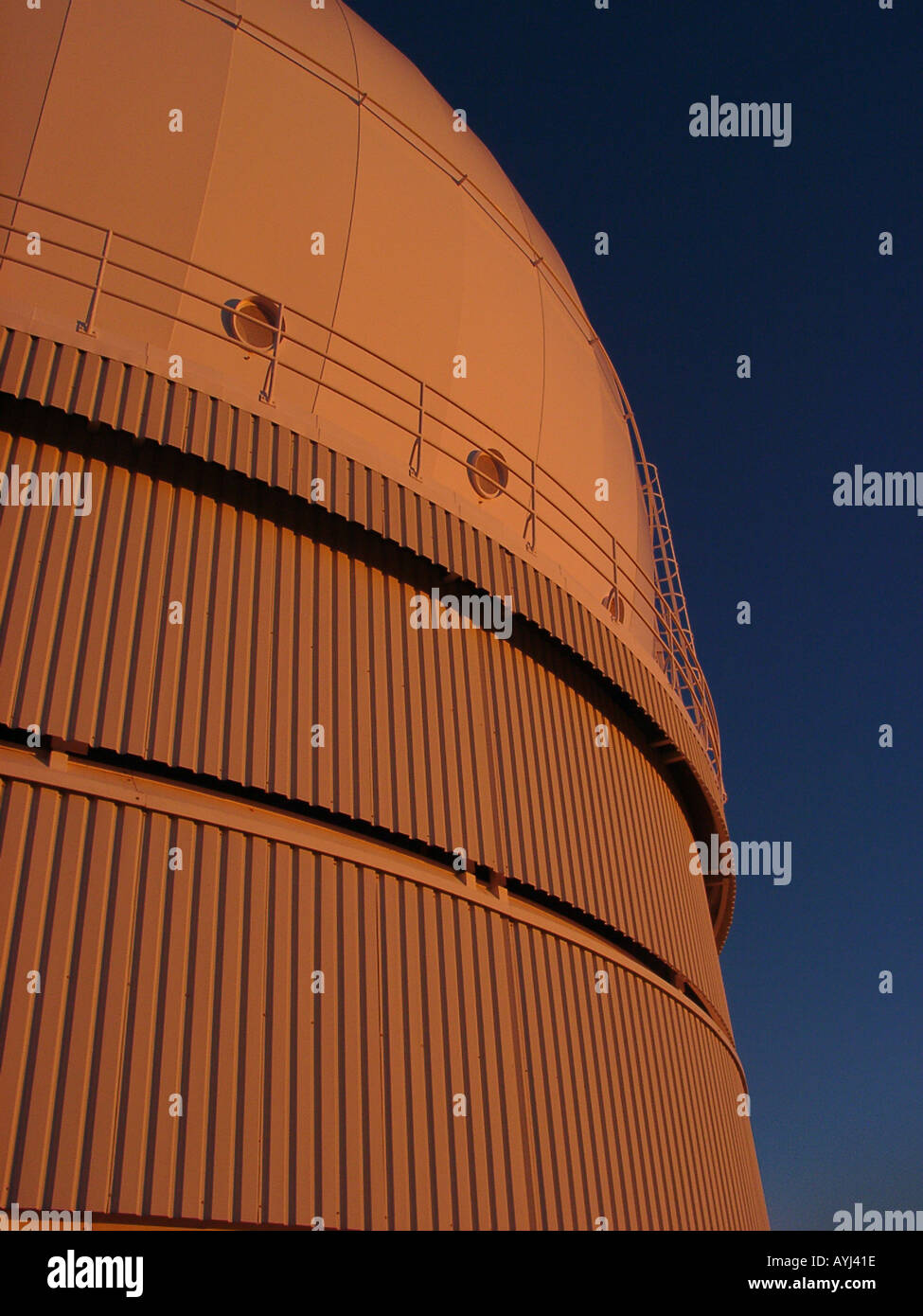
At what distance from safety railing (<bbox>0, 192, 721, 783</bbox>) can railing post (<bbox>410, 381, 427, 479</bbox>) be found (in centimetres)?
1

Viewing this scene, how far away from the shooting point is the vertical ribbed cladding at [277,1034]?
512cm

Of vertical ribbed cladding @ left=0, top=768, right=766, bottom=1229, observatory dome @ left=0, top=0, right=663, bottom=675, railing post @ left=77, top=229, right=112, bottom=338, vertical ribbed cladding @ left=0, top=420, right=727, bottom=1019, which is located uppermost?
observatory dome @ left=0, top=0, right=663, bottom=675

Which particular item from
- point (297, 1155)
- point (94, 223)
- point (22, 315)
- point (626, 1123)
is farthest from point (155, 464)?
point (626, 1123)

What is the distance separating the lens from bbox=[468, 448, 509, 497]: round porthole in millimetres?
8812

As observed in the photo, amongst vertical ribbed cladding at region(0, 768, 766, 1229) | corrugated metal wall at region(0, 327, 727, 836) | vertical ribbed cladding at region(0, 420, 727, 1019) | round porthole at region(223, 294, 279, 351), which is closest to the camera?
vertical ribbed cladding at region(0, 768, 766, 1229)

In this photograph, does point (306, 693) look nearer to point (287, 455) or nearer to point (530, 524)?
point (287, 455)

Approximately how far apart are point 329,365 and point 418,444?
0.88 metres

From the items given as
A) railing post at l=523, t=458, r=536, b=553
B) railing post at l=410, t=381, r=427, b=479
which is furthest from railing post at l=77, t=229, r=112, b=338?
railing post at l=523, t=458, r=536, b=553

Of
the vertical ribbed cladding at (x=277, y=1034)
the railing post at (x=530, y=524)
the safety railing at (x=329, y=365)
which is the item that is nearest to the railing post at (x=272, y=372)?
the safety railing at (x=329, y=365)

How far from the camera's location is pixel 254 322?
7.52 meters

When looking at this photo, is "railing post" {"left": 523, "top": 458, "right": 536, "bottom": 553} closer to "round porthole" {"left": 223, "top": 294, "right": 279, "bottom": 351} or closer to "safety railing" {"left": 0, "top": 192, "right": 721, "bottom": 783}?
"safety railing" {"left": 0, "top": 192, "right": 721, "bottom": 783}

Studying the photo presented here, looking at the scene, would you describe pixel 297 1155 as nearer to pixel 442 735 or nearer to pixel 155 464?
pixel 442 735

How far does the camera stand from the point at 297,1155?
219 inches
